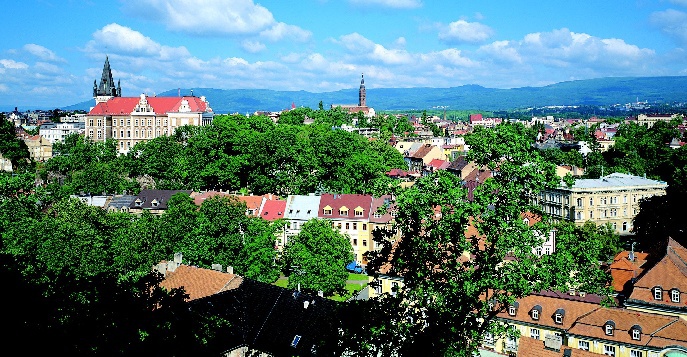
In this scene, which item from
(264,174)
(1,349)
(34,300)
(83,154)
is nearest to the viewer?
(1,349)

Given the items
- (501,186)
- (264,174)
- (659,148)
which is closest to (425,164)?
Result: (659,148)

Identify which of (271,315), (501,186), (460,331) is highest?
(501,186)

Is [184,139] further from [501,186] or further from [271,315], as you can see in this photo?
[501,186]

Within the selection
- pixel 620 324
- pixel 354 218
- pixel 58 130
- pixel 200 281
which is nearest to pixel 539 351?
pixel 620 324

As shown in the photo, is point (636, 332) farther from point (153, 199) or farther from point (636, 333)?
point (153, 199)

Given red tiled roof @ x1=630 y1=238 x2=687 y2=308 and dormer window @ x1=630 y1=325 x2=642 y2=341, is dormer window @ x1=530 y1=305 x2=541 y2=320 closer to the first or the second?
dormer window @ x1=630 y1=325 x2=642 y2=341

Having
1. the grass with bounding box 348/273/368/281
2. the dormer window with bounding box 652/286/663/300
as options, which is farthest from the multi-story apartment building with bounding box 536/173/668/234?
the dormer window with bounding box 652/286/663/300
